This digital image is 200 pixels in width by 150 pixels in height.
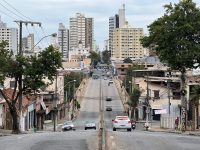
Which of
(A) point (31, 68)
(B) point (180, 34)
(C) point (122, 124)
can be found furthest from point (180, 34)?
(A) point (31, 68)

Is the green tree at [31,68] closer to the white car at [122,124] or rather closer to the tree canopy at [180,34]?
the white car at [122,124]

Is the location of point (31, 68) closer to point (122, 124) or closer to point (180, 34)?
point (122, 124)

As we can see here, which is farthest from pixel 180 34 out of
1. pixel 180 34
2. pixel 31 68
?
pixel 31 68

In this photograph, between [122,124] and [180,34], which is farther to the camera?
[122,124]

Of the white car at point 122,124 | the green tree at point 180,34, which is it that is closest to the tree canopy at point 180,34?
the green tree at point 180,34

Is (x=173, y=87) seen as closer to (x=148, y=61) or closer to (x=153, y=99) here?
(x=153, y=99)

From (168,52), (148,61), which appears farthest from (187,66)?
(148,61)

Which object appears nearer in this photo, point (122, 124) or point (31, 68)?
point (31, 68)

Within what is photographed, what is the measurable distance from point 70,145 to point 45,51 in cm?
2446

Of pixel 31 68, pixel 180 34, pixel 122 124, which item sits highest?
pixel 180 34

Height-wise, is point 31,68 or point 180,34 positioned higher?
point 180,34

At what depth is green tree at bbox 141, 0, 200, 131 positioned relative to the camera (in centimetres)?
4656

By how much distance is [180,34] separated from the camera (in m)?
46.9

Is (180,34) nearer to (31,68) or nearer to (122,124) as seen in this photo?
(122,124)
